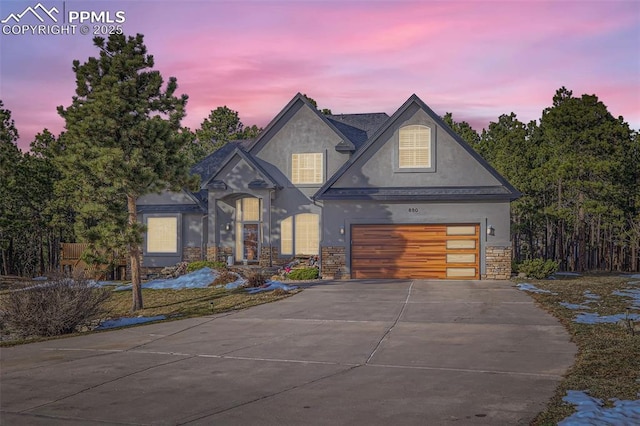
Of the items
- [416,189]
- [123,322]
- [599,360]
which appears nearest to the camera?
[599,360]

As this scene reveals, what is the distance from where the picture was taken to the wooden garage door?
27062 millimetres

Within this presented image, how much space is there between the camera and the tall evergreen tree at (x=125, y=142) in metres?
21.0

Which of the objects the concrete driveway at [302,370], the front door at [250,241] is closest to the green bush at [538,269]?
the concrete driveway at [302,370]

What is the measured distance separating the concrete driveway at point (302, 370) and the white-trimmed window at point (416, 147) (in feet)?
35.6

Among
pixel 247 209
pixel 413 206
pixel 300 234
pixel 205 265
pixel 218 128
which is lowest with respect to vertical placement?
pixel 205 265

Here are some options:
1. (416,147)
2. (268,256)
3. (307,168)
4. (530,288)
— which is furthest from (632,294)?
(268,256)

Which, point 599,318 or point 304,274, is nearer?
point 599,318

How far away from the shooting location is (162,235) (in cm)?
3372

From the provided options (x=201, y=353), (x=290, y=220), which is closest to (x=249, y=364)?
(x=201, y=353)

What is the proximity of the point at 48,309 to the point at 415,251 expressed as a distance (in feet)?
51.6

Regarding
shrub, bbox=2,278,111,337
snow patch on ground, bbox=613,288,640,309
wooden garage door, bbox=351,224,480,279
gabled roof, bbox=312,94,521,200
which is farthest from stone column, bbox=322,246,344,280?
shrub, bbox=2,278,111,337

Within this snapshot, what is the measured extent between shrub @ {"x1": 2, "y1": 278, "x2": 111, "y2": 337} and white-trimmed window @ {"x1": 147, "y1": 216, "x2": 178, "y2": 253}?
16508 mm

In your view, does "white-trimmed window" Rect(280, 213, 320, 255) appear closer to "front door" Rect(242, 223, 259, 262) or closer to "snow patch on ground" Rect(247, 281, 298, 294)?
"front door" Rect(242, 223, 259, 262)

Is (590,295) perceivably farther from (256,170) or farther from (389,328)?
(256,170)
